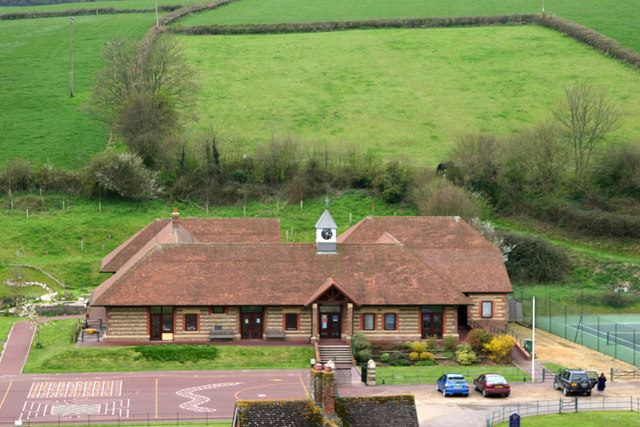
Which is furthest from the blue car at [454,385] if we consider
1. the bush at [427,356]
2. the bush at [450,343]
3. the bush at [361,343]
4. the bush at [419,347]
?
the bush at [450,343]

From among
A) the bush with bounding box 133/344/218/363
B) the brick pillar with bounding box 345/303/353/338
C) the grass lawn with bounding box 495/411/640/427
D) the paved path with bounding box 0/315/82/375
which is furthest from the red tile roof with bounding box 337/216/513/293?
the paved path with bounding box 0/315/82/375

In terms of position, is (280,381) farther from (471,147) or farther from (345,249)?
(471,147)

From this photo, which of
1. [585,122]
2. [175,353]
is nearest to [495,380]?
[175,353]

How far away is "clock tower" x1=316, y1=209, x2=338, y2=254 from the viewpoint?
2559 inches

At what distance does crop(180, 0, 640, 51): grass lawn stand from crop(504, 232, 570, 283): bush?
5413cm

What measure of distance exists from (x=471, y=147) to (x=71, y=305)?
4565cm

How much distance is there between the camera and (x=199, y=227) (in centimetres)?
7519

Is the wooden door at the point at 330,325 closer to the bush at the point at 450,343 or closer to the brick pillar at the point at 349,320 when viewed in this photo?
the brick pillar at the point at 349,320

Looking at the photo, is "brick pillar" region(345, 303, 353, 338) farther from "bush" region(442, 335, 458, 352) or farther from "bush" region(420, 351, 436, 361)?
"bush" region(442, 335, 458, 352)

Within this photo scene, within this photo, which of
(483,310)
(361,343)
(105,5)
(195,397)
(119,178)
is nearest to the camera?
(195,397)

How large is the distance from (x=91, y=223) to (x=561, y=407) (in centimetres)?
5563

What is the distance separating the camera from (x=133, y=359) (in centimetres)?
5691

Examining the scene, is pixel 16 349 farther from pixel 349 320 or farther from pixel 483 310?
pixel 483 310

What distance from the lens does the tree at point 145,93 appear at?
338 feet
